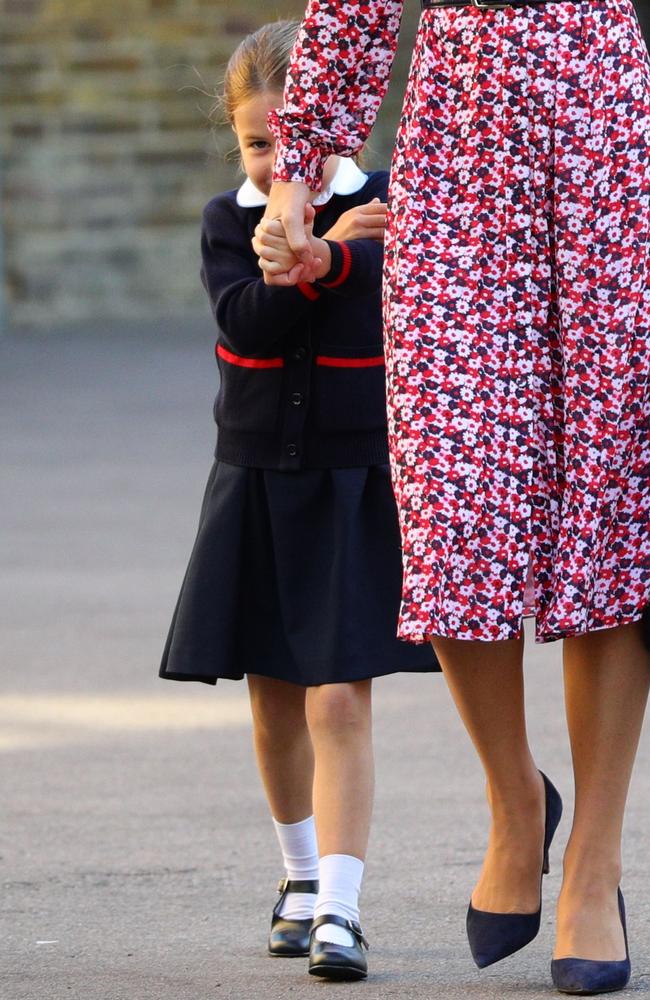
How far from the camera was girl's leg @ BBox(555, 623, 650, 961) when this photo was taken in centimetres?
268

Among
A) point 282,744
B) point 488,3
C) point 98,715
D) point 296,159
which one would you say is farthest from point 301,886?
point 98,715

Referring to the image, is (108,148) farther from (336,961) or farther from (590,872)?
(590,872)

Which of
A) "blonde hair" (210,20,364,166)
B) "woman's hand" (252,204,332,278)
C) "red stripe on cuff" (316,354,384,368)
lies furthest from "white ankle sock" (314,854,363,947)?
"blonde hair" (210,20,364,166)

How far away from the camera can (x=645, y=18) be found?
Answer: 15219mm

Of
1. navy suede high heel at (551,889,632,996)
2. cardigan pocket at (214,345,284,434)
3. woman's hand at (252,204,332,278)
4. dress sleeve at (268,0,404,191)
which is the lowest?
navy suede high heel at (551,889,632,996)

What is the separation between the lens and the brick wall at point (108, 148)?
48.7ft

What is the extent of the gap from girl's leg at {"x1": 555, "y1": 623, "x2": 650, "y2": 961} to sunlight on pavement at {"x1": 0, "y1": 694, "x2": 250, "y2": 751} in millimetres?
2161

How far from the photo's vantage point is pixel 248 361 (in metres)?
3.17

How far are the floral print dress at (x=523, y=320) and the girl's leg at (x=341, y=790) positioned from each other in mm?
407

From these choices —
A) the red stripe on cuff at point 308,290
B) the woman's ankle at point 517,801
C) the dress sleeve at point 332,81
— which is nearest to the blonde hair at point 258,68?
the red stripe on cuff at point 308,290

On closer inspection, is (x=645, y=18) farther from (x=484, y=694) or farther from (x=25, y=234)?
(x=484, y=694)

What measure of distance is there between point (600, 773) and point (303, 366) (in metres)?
0.85

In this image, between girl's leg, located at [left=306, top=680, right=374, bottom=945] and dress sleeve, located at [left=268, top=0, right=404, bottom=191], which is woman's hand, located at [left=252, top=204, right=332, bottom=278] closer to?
dress sleeve, located at [left=268, top=0, right=404, bottom=191]

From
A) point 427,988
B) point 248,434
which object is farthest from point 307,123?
point 427,988
